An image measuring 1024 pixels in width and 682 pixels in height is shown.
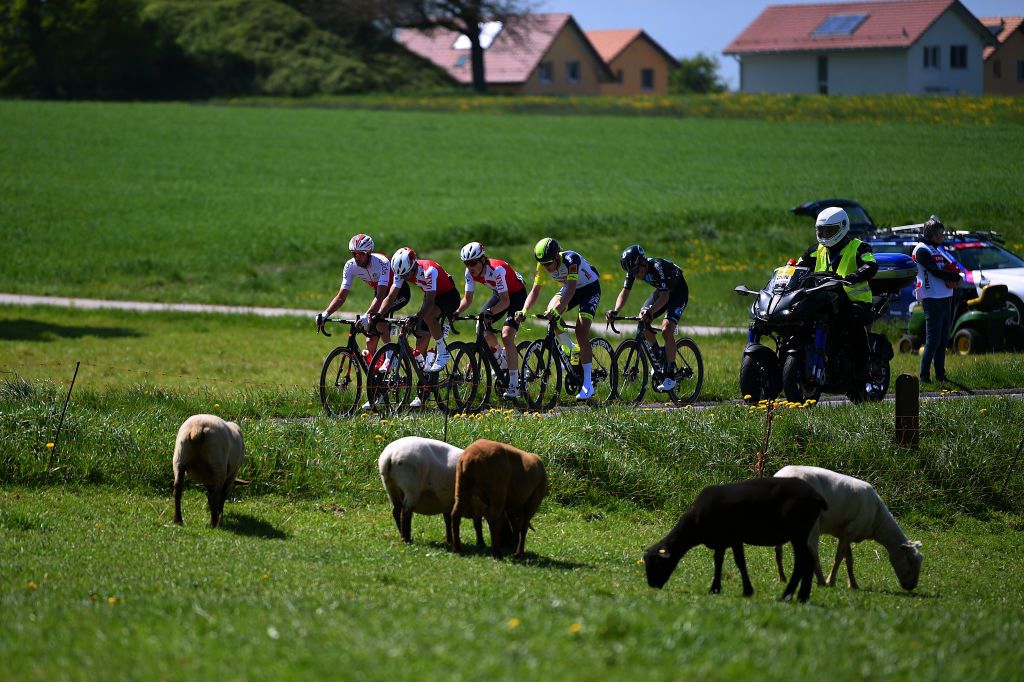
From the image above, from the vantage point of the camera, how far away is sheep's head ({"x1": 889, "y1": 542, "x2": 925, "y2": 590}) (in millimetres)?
9750

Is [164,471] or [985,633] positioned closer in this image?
[985,633]

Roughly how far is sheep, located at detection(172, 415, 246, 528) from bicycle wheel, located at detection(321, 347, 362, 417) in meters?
5.00

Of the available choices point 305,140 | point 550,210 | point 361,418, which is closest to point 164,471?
point 361,418

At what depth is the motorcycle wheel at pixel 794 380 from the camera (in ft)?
49.9

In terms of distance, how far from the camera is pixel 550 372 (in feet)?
55.0

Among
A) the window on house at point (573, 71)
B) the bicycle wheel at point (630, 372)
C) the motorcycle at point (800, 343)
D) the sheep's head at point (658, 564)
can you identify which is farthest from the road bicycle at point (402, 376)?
the window on house at point (573, 71)

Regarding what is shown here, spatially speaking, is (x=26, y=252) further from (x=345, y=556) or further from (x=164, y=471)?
(x=345, y=556)

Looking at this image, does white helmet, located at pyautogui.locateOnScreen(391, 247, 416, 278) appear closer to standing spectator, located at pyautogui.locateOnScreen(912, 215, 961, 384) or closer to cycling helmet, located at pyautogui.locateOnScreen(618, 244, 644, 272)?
cycling helmet, located at pyautogui.locateOnScreen(618, 244, 644, 272)

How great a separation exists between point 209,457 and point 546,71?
10324 centimetres

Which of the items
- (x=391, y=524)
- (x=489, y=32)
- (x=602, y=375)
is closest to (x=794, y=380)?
(x=602, y=375)

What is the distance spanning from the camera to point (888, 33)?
8844 centimetres

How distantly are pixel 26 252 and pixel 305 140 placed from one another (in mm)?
26859

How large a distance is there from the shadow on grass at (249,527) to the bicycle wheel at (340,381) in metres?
4.61

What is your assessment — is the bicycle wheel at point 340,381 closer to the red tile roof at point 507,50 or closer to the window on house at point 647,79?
the red tile roof at point 507,50
